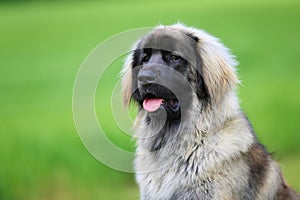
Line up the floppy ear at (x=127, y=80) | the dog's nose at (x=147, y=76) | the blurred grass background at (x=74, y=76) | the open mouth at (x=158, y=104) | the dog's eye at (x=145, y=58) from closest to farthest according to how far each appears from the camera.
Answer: the dog's nose at (x=147, y=76) < the open mouth at (x=158, y=104) < the dog's eye at (x=145, y=58) < the floppy ear at (x=127, y=80) < the blurred grass background at (x=74, y=76)

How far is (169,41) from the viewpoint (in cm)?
429

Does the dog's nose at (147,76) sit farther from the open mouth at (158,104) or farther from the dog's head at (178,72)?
the open mouth at (158,104)

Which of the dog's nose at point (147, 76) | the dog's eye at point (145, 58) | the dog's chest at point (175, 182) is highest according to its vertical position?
the dog's eye at point (145, 58)

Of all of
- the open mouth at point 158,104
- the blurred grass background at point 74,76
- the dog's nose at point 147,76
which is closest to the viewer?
the dog's nose at point 147,76

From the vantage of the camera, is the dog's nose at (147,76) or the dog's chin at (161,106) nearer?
the dog's nose at (147,76)

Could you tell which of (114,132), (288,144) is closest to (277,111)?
(288,144)

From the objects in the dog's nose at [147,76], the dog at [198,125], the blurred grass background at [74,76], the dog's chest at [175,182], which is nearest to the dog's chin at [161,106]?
the dog at [198,125]

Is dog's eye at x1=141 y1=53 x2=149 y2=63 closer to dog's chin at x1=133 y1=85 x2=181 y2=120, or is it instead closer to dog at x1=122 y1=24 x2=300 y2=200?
dog at x1=122 y1=24 x2=300 y2=200

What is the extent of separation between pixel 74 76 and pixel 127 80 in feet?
5.90

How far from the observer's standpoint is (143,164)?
14.8 ft

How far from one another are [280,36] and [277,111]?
0.64 m

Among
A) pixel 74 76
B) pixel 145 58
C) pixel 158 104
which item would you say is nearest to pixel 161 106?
pixel 158 104

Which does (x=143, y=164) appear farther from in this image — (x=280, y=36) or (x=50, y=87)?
(x=280, y=36)

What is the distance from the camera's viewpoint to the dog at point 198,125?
4219 mm
